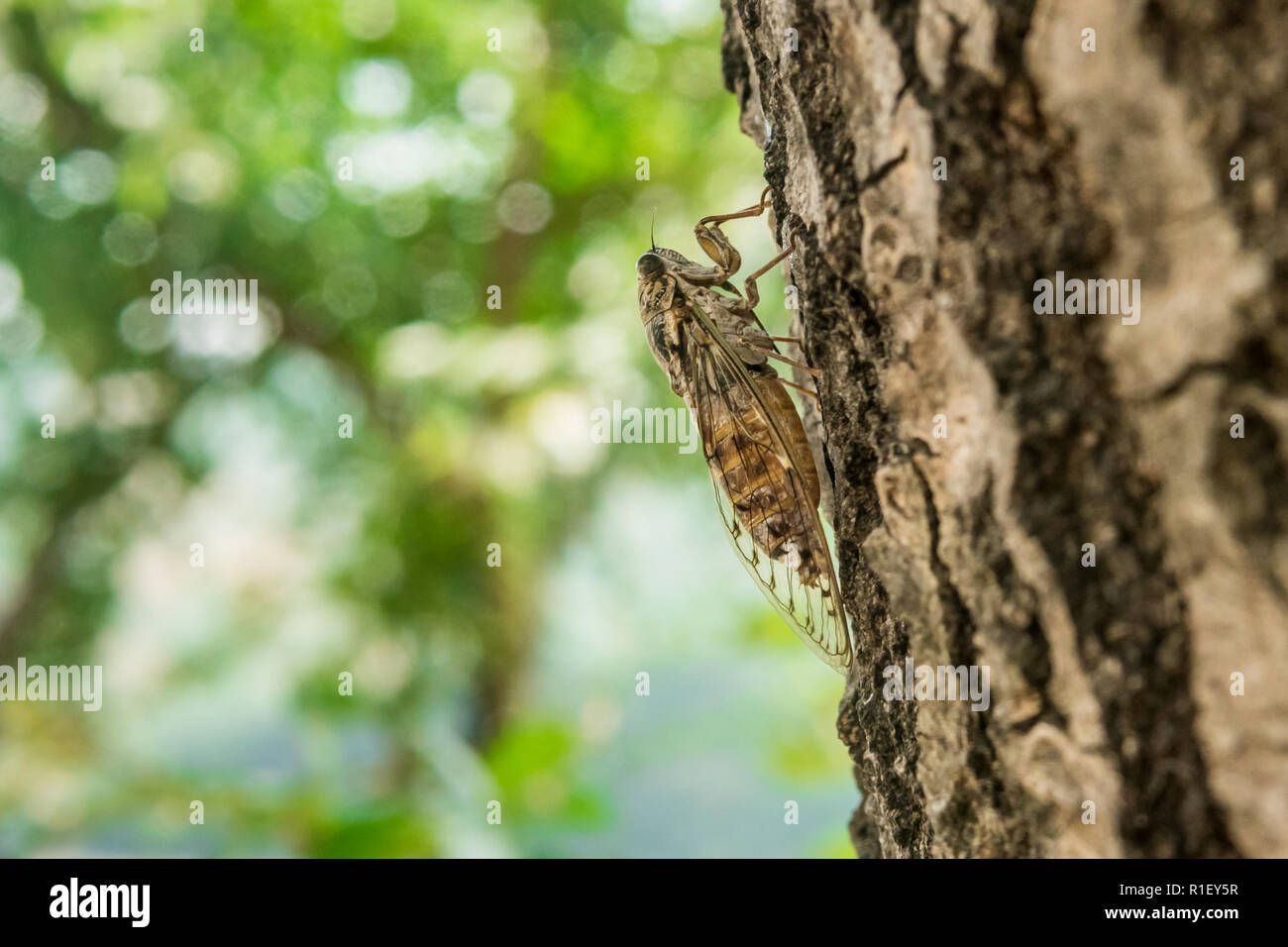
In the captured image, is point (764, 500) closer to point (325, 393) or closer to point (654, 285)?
point (654, 285)

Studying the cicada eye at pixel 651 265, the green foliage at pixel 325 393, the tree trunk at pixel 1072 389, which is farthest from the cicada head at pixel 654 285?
the green foliage at pixel 325 393

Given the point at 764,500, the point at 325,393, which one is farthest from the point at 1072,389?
the point at 325,393

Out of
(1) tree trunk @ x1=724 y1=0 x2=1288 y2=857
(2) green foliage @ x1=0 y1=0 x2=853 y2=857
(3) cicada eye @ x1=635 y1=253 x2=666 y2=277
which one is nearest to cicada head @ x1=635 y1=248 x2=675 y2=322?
(3) cicada eye @ x1=635 y1=253 x2=666 y2=277

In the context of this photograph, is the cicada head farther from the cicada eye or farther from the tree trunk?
the tree trunk

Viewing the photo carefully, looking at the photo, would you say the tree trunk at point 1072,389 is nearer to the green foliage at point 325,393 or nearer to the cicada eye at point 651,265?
the cicada eye at point 651,265

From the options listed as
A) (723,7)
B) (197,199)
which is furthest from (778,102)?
(197,199)

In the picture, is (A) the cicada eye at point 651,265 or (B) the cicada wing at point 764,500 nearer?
(B) the cicada wing at point 764,500

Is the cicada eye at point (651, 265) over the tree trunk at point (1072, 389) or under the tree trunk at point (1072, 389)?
over
